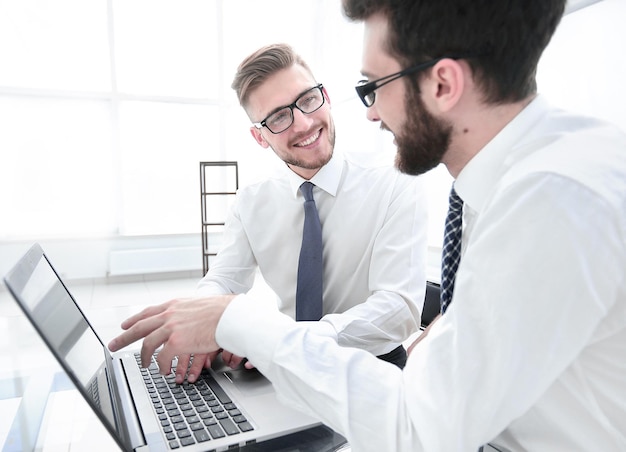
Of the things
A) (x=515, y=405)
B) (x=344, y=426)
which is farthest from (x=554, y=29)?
(x=344, y=426)

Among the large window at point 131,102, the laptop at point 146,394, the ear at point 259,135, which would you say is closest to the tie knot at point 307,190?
the ear at point 259,135

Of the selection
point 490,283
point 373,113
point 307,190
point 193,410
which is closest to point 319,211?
point 307,190

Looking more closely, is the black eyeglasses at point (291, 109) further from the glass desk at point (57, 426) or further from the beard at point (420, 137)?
the glass desk at point (57, 426)

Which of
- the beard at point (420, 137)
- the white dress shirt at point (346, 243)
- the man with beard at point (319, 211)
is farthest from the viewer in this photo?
the man with beard at point (319, 211)

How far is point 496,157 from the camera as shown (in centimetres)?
71

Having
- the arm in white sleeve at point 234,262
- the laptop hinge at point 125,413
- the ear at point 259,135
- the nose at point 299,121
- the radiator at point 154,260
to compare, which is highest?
the nose at point 299,121

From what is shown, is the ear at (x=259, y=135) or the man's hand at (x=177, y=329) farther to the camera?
the ear at (x=259, y=135)

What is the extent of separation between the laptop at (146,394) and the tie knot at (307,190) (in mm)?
703

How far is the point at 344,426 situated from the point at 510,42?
625mm

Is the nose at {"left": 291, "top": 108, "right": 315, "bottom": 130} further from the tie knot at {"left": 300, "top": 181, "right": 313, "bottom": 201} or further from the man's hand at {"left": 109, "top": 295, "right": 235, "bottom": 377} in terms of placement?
the man's hand at {"left": 109, "top": 295, "right": 235, "bottom": 377}

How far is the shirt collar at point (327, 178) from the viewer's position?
4.96ft

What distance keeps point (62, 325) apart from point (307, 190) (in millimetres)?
913

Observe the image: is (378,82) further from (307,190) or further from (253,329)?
(307,190)

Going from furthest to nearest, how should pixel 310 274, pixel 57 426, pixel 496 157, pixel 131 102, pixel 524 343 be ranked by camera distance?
pixel 131 102, pixel 310 274, pixel 57 426, pixel 496 157, pixel 524 343
